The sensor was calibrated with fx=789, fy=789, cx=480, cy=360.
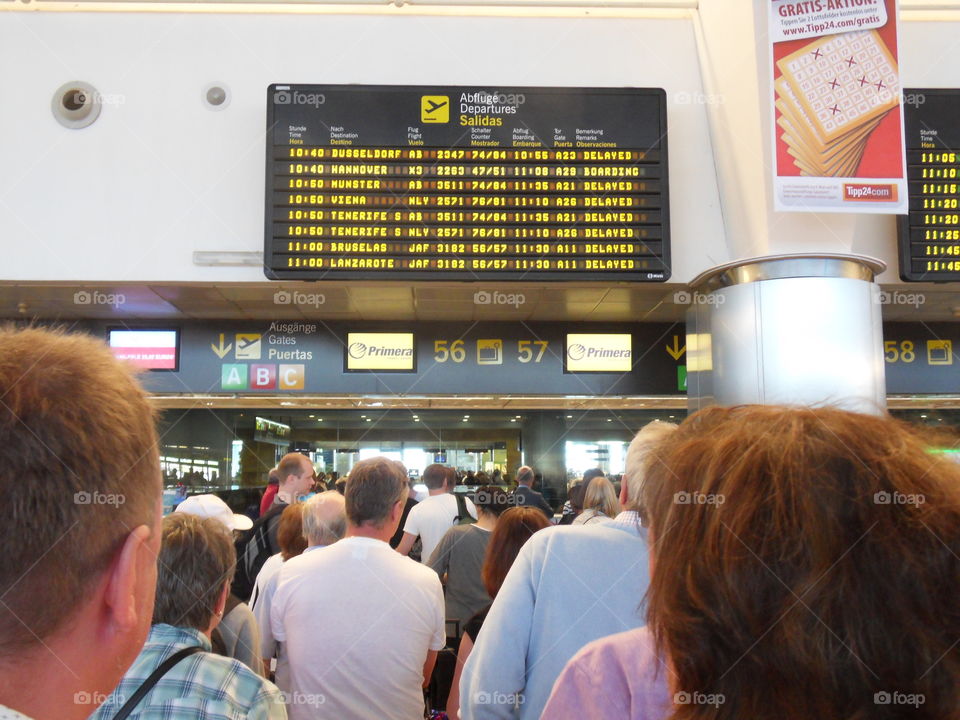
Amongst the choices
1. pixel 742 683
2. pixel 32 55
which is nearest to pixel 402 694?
pixel 742 683

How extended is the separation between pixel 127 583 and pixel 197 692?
33.3 inches

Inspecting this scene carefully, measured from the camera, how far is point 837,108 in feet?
13.8

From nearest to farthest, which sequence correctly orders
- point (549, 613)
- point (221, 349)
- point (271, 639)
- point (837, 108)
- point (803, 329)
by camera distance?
point (549, 613) → point (271, 639) → point (803, 329) → point (837, 108) → point (221, 349)

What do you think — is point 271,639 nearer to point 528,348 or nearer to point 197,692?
point 197,692

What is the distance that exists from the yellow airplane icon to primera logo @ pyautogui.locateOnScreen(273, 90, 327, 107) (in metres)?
0.55

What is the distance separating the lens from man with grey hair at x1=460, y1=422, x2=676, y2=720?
191 centimetres

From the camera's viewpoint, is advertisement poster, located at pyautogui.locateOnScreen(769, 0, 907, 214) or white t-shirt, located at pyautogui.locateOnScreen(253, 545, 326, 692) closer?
white t-shirt, located at pyautogui.locateOnScreen(253, 545, 326, 692)

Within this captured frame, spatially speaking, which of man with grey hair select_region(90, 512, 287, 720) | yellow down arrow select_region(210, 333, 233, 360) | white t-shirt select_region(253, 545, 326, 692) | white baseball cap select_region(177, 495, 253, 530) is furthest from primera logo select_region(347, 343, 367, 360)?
man with grey hair select_region(90, 512, 287, 720)

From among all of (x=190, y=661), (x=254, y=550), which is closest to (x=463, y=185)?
(x=254, y=550)

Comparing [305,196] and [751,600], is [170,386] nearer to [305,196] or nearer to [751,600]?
[305,196]

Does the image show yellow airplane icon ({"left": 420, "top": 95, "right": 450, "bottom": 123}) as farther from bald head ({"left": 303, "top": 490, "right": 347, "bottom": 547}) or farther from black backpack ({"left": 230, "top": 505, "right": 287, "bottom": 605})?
black backpack ({"left": 230, "top": 505, "right": 287, "bottom": 605})

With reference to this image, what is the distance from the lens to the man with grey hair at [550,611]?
191 cm

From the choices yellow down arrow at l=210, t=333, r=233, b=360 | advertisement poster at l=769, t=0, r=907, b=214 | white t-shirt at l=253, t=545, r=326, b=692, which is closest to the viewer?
white t-shirt at l=253, t=545, r=326, b=692

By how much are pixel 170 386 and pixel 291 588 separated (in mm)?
3100
